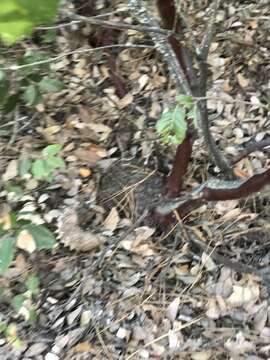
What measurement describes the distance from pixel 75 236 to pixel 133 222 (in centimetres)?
17

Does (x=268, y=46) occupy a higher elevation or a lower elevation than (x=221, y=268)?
higher

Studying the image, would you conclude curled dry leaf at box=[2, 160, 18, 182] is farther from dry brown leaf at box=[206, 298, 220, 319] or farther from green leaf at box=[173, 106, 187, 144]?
green leaf at box=[173, 106, 187, 144]

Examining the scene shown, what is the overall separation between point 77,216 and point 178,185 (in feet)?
1.04

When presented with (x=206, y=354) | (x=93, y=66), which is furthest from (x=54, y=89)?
(x=206, y=354)

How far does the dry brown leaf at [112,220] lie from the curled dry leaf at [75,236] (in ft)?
0.12

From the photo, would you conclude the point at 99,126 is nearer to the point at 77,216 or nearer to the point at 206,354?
the point at 77,216

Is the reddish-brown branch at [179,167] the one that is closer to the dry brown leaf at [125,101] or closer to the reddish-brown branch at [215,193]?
the reddish-brown branch at [215,193]

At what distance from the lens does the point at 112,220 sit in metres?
1.67

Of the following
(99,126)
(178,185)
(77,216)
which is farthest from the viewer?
(99,126)

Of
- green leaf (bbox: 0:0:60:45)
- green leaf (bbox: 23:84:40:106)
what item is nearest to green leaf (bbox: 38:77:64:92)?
green leaf (bbox: 23:84:40:106)

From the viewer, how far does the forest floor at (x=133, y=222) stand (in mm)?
1510

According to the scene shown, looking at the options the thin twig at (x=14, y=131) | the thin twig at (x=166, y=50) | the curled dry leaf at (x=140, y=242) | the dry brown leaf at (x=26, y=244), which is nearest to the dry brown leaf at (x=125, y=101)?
the thin twig at (x=14, y=131)

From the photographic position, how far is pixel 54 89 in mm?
1479

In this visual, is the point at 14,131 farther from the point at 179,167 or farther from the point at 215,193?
the point at 215,193
